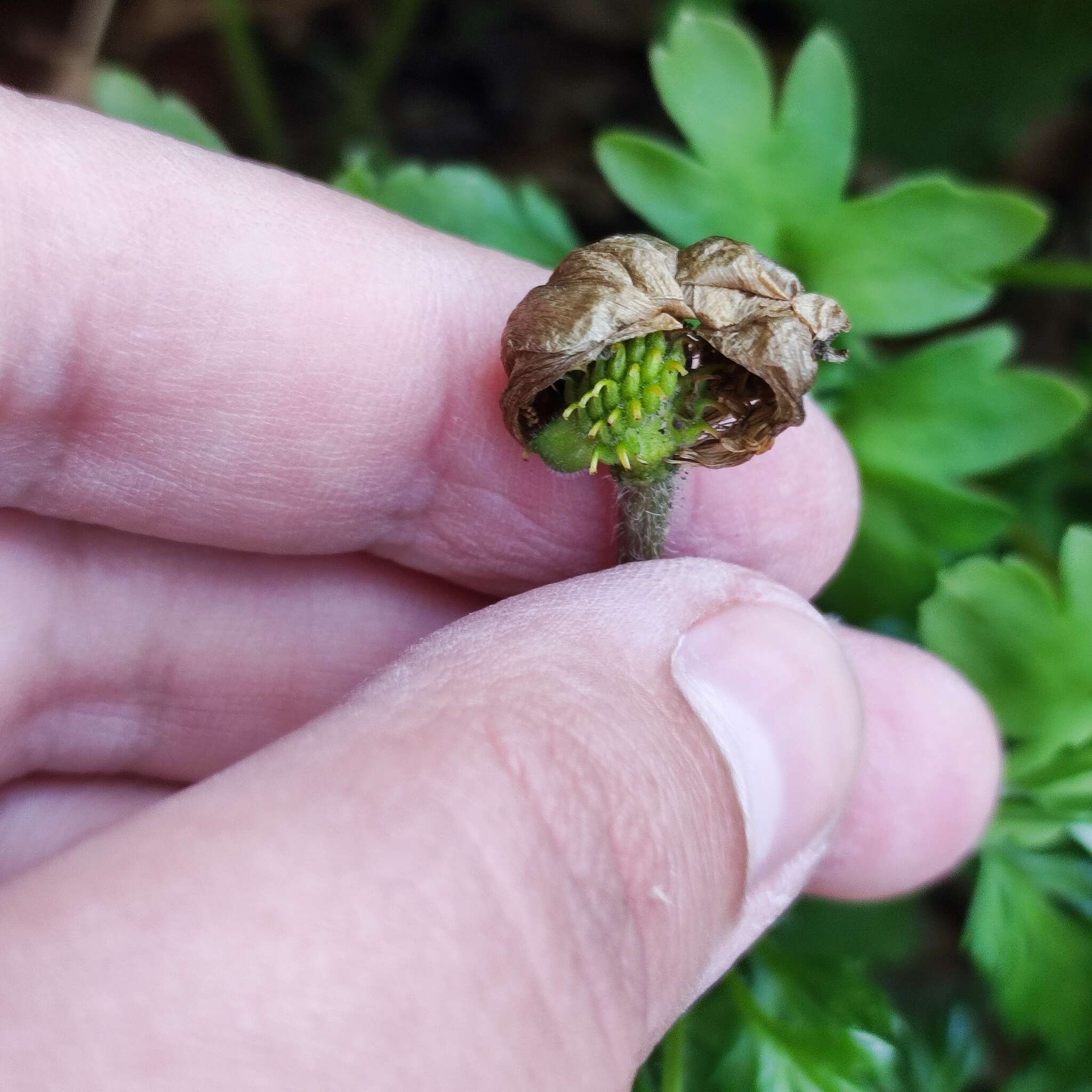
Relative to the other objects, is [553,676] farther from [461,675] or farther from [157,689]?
[157,689]

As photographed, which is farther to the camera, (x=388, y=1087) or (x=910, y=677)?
(x=910, y=677)

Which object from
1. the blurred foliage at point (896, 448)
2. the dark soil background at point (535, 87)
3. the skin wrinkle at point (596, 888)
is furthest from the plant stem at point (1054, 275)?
the skin wrinkle at point (596, 888)

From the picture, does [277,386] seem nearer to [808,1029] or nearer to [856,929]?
[808,1029]

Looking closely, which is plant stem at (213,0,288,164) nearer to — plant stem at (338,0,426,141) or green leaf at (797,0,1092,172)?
plant stem at (338,0,426,141)

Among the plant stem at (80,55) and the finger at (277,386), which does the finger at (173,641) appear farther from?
the plant stem at (80,55)

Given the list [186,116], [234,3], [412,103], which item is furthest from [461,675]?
[412,103]

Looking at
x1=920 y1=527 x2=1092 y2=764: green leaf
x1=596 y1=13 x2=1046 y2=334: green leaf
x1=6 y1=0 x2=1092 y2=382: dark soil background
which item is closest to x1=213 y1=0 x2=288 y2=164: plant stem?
x1=6 y1=0 x2=1092 y2=382: dark soil background
